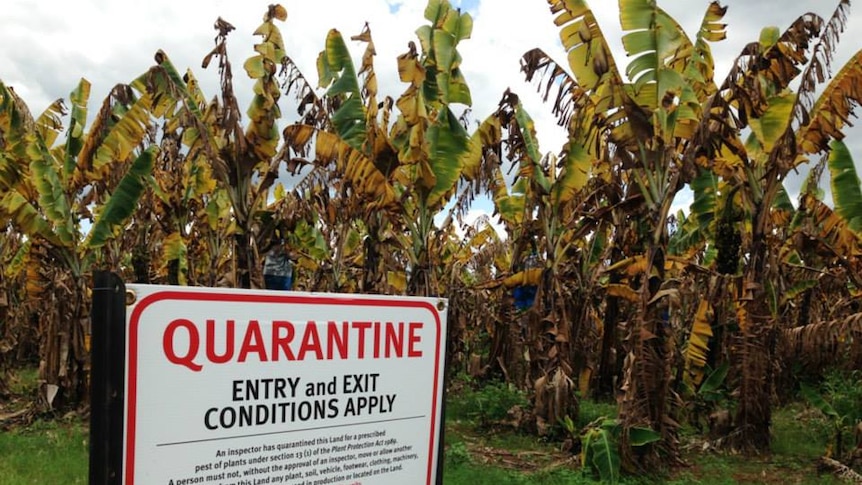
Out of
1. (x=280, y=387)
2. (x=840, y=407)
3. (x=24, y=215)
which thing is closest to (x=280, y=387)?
(x=280, y=387)

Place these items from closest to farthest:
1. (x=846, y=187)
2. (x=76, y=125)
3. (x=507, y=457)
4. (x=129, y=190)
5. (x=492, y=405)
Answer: (x=846, y=187), (x=507, y=457), (x=129, y=190), (x=76, y=125), (x=492, y=405)

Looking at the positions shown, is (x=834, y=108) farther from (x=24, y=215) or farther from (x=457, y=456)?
(x=24, y=215)

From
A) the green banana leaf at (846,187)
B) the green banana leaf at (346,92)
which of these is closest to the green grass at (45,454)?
the green banana leaf at (346,92)

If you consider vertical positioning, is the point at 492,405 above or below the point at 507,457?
above

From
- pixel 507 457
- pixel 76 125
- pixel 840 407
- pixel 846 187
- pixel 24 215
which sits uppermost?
pixel 76 125

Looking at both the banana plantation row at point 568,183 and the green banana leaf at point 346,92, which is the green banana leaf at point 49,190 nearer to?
the banana plantation row at point 568,183

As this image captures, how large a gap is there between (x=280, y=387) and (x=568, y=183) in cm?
633

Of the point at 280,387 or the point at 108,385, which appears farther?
the point at 280,387

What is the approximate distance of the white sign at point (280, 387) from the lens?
2.02 m

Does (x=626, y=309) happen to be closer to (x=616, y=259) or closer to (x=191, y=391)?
(x=616, y=259)

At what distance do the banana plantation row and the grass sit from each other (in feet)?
1.43

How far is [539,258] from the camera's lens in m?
10.0

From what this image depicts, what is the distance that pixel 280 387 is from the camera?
90.7 inches

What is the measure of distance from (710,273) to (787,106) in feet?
6.48
